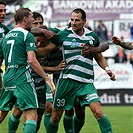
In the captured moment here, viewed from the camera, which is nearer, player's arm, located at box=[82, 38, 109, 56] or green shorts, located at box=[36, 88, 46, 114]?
player's arm, located at box=[82, 38, 109, 56]

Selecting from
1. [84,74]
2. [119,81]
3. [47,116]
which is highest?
[84,74]

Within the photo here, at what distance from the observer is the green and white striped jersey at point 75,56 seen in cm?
980

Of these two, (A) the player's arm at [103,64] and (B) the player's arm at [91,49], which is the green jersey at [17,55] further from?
(A) the player's arm at [103,64]

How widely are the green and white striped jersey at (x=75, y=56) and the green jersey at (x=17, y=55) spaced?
1.34 metres

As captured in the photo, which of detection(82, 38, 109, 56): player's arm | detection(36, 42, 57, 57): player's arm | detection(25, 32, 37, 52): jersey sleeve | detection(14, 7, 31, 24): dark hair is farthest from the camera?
detection(36, 42, 57, 57): player's arm

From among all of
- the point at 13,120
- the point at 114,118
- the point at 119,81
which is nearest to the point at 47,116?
the point at 13,120

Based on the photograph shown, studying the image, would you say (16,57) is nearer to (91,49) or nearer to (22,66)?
(22,66)

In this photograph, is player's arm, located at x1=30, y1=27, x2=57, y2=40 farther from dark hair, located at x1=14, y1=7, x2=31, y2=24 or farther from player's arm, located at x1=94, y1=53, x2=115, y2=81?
dark hair, located at x1=14, y1=7, x2=31, y2=24

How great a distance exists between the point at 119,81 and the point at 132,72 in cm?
58

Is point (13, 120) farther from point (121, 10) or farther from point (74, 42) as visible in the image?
point (121, 10)

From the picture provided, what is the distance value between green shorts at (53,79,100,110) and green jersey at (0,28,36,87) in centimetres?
141

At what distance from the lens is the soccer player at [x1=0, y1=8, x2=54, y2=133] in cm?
845

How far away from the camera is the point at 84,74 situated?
32.2ft

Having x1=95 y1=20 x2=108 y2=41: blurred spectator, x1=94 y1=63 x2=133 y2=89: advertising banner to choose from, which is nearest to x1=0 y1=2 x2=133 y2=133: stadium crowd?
x1=94 y1=63 x2=133 y2=89: advertising banner
